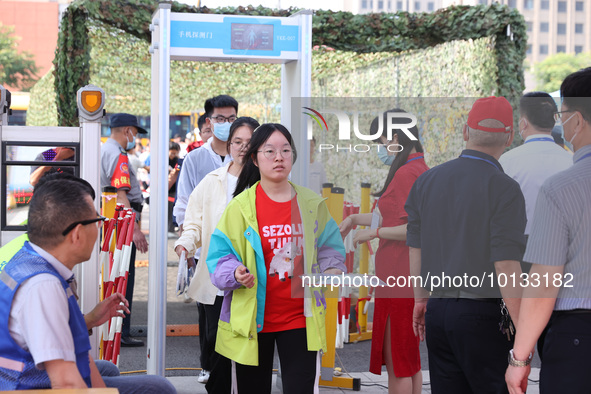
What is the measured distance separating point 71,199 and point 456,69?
690cm

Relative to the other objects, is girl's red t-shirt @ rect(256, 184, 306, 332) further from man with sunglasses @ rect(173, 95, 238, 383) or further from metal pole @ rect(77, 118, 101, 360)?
man with sunglasses @ rect(173, 95, 238, 383)

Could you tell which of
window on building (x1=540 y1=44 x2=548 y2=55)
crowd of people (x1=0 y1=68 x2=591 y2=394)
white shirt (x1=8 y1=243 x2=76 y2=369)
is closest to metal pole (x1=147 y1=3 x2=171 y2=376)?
crowd of people (x1=0 y1=68 x2=591 y2=394)

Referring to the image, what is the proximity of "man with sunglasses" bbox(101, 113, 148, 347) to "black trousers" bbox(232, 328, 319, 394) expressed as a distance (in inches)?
116

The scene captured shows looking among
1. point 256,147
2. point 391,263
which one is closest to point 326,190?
point 391,263

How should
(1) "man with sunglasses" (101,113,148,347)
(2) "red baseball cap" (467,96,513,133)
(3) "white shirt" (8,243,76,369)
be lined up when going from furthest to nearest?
(1) "man with sunglasses" (101,113,148,347)
(2) "red baseball cap" (467,96,513,133)
(3) "white shirt" (8,243,76,369)

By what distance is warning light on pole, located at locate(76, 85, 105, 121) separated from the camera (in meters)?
3.85

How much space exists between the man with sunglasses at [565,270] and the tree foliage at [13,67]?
5288cm

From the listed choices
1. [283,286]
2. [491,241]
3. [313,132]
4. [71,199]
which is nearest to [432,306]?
[491,241]

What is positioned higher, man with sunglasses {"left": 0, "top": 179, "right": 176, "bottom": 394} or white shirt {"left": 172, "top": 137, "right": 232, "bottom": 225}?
white shirt {"left": 172, "top": 137, "right": 232, "bottom": 225}

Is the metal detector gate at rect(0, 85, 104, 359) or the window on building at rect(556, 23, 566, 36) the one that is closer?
the metal detector gate at rect(0, 85, 104, 359)

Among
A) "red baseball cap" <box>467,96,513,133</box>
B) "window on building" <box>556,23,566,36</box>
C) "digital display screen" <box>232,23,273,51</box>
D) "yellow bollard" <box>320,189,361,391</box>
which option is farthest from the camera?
"window on building" <box>556,23,566,36</box>

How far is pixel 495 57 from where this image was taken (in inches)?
335

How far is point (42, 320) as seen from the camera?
8.17 feet

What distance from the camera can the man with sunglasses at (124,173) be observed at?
6.78m
